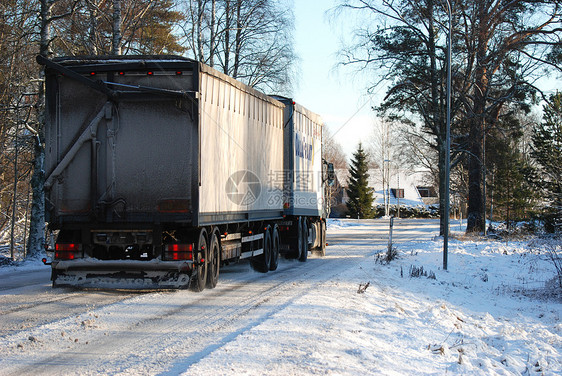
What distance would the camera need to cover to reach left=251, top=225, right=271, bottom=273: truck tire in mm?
13797

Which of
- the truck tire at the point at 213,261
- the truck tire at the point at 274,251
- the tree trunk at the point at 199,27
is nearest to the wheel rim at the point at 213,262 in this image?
the truck tire at the point at 213,261

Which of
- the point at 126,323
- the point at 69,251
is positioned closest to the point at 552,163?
the point at 69,251

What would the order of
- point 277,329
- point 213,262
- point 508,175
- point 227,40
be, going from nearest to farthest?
1. point 277,329
2. point 213,262
3. point 227,40
4. point 508,175

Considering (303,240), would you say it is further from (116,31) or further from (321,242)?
(116,31)

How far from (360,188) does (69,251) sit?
61.6 m

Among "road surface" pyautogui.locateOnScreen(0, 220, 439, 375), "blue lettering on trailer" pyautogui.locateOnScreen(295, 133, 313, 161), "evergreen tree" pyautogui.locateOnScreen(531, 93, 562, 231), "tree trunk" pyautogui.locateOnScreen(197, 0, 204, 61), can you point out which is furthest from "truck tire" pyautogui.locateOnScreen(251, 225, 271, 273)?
"tree trunk" pyautogui.locateOnScreen(197, 0, 204, 61)

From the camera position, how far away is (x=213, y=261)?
412 inches

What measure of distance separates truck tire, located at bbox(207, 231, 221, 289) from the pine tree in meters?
59.1

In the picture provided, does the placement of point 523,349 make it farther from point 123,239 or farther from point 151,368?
point 123,239

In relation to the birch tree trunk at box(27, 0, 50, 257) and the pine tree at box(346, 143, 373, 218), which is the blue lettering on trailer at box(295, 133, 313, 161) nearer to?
the birch tree trunk at box(27, 0, 50, 257)

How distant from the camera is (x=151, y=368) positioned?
528 centimetres

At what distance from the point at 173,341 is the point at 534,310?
9.38 m

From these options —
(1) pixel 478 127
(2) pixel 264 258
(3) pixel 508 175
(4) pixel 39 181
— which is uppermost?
(1) pixel 478 127

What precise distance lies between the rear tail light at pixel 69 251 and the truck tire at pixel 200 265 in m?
1.92
